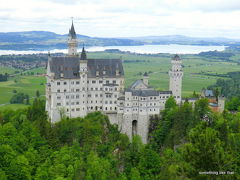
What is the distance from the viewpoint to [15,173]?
51.9m

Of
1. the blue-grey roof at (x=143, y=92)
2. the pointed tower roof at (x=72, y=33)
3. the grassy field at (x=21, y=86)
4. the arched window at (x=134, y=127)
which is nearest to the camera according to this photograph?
the blue-grey roof at (x=143, y=92)

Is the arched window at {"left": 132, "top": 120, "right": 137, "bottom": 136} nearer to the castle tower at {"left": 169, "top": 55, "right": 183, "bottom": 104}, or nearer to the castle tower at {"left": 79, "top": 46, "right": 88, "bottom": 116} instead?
the castle tower at {"left": 79, "top": 46, "right": 88, "bottom": 116}

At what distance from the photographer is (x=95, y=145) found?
66.6 m

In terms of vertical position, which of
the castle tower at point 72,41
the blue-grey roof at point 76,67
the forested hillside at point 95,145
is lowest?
the forested hillside at point 95,145

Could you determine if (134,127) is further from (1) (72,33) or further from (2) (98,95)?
(1) (72,33)

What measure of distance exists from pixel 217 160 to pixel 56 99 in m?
48.2

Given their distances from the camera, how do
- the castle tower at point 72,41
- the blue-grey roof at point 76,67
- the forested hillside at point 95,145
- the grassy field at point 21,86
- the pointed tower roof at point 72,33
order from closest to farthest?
1. the forested hillside at point 95,145
2. the blue-grey roof at point 76,67
3. the castle tower at point 72,41
4. the pointed tower roof at point 72,33
5. the grassy field at point 21,86

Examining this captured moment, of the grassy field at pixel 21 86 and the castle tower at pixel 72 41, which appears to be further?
the grassy field at pixel 21 86

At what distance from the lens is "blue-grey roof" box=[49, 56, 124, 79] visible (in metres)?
73.2

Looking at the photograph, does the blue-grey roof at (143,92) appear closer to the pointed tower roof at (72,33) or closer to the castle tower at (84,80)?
the castle tower at (84,80)

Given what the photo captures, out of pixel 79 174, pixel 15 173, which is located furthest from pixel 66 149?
pixel 15 173

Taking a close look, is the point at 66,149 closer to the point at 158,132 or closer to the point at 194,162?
the point at 158,132

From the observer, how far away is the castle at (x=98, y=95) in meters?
72.9

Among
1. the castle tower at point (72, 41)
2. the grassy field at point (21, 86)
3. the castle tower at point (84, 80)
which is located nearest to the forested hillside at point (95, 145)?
the castle tower at point (84, 80)
